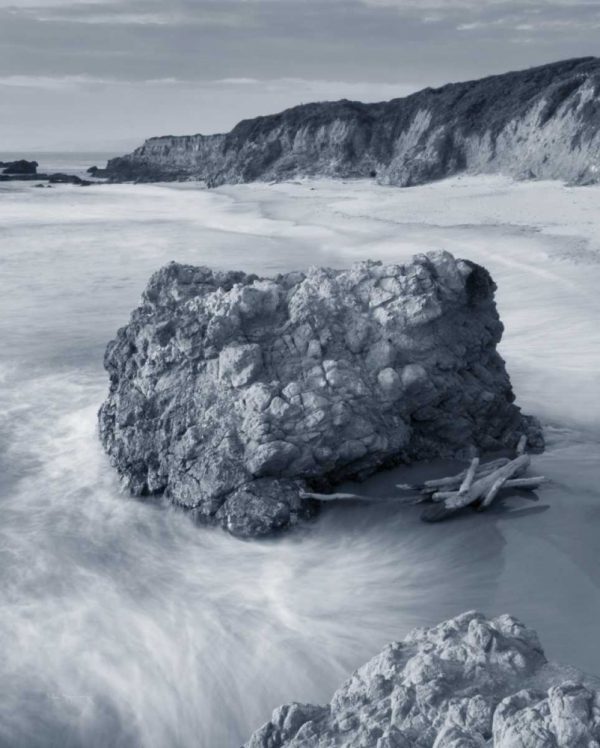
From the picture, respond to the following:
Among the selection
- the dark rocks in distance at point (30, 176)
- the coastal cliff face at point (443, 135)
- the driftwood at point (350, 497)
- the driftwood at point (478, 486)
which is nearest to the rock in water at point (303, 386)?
the driftwood at point (350, 497)

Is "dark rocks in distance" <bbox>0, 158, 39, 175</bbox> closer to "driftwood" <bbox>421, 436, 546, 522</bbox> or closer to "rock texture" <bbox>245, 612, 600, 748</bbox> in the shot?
"driftwood" <bbox>421, 436, 546, 522</bbox>

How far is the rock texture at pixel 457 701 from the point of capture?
2.95 meters

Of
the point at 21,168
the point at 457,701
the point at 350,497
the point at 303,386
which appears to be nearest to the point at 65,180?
the point at 21,168

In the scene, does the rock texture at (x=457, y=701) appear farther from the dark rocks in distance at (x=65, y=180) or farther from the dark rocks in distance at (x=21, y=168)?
the dark rocks in distance at (x=21, y=168)

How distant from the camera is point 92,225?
103 ft

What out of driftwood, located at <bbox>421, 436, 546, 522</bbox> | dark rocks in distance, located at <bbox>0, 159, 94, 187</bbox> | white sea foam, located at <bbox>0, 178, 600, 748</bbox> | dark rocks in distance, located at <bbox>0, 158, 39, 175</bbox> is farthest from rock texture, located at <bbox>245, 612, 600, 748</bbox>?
dark rocks in distance, located at <bbox>0, 158, 39, 175</bbox>

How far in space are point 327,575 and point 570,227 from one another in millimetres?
16920

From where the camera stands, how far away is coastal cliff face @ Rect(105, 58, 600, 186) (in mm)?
32438

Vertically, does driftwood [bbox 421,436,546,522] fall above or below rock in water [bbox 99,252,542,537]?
below

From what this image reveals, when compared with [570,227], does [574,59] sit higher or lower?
higher

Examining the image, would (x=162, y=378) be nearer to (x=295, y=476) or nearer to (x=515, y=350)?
(x=295, y=476)

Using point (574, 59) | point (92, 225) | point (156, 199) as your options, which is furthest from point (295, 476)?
point (574, 59)

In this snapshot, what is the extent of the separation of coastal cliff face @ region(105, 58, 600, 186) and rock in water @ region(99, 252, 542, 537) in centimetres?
2302

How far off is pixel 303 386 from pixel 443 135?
114 feet
